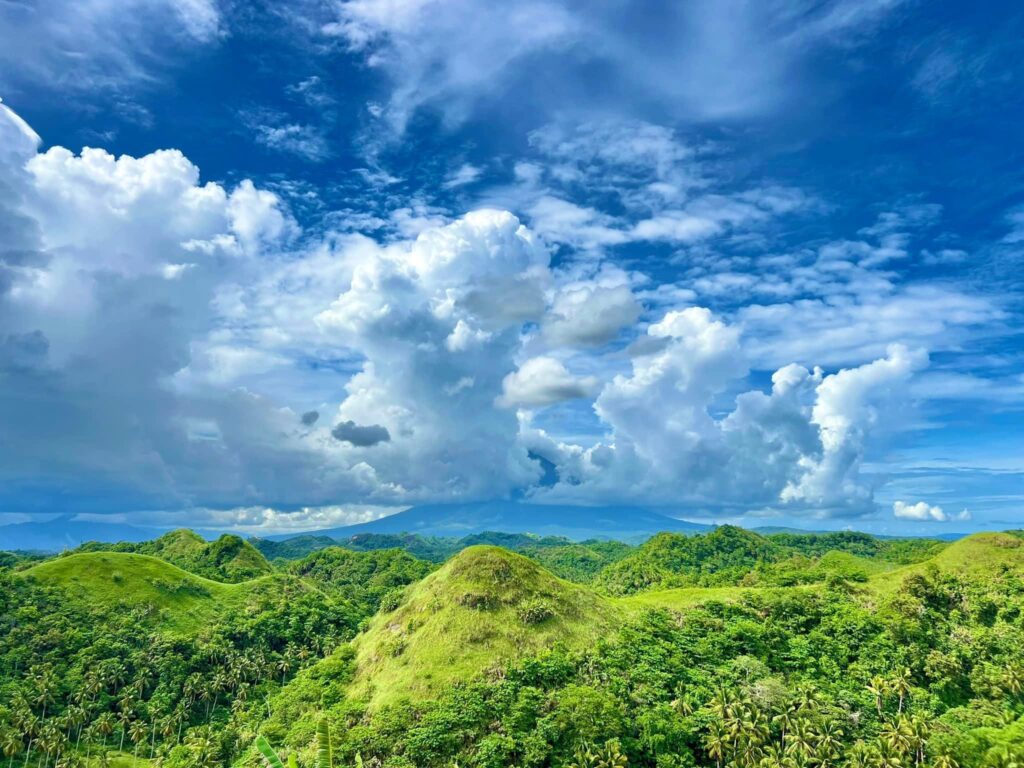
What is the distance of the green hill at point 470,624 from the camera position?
111 meters

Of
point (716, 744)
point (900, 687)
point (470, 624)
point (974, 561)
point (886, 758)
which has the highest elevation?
point (974, 561)

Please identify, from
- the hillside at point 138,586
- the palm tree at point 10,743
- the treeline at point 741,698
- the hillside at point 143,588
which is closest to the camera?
the treeline at point 741,698

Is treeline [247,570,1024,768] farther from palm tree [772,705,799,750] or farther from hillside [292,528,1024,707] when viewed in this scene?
hillside [292,528,1024,707]

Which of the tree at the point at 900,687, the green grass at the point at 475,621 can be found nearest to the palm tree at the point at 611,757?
the green grass at the point at 475,621

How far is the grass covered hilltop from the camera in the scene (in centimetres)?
8994

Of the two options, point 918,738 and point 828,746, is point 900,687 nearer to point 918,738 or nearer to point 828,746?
point 918,738

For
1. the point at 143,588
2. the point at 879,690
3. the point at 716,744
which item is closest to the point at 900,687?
the point at 879,690

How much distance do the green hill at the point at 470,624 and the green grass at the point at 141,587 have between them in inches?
2613

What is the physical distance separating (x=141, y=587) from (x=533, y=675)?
13109cm

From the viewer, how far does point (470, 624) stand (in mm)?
120125

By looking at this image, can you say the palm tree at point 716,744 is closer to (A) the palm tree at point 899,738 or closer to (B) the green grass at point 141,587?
(A) the palm tree at point 899,738

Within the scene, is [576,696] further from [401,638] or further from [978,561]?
[978,561]

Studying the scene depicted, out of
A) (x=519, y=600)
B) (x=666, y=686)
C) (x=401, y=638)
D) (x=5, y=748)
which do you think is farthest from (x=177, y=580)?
(x=666, y=686)

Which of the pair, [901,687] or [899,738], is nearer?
[899,738]
